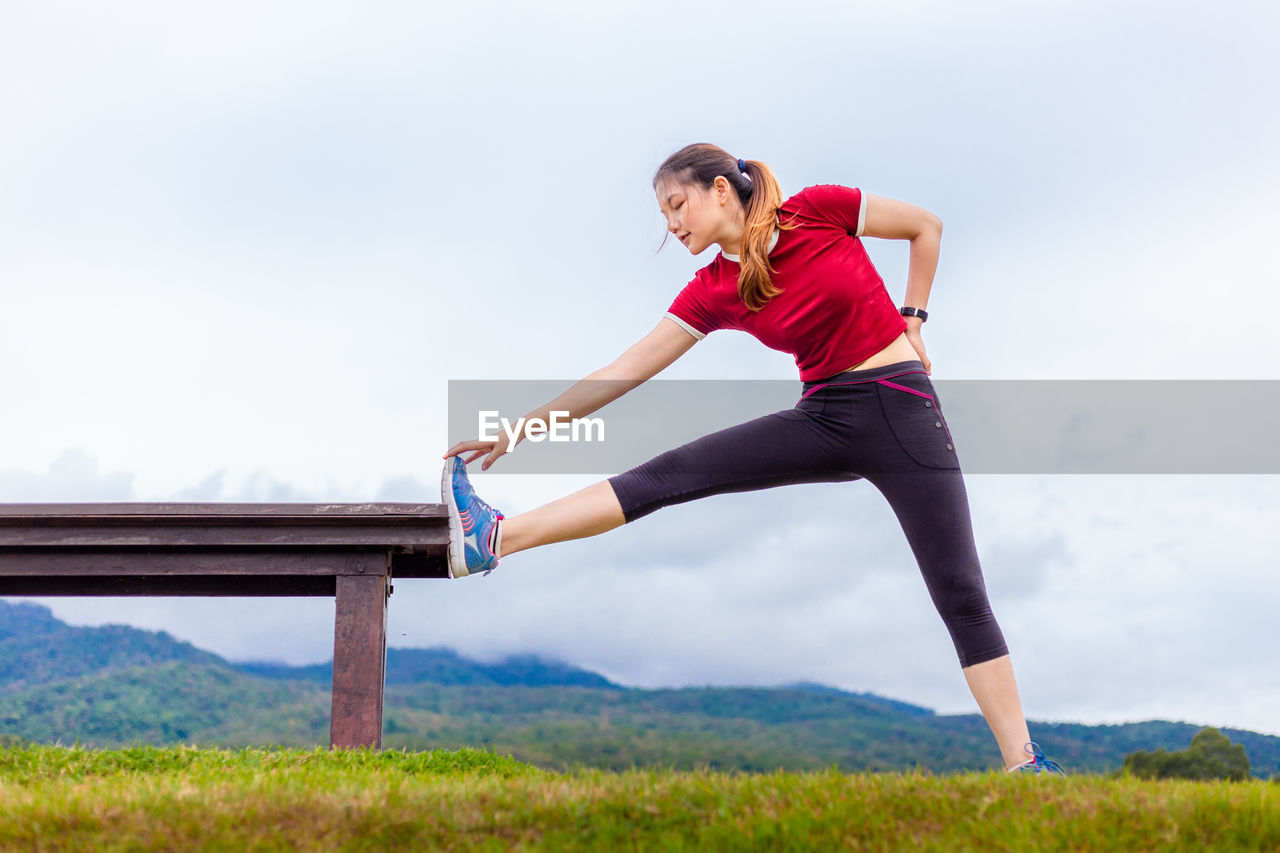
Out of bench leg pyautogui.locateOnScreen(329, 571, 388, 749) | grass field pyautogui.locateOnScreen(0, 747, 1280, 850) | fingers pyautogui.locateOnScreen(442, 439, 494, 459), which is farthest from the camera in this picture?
bench leg pyautogui.locateOnScreen(329, 571, 388, 749)

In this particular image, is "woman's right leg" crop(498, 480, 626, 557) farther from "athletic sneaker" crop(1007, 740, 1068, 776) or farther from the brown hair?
"athletic sneaker" crop(1007, 740, 1068, 776)

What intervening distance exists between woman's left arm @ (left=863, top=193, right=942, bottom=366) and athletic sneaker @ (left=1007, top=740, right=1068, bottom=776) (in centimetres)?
161

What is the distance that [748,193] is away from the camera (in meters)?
3.94

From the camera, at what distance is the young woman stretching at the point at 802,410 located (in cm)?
352

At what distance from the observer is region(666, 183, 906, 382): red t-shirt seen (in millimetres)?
3701

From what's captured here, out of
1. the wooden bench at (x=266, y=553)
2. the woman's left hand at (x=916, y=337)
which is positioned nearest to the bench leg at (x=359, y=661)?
the wooden bench at (x=266, y=553)

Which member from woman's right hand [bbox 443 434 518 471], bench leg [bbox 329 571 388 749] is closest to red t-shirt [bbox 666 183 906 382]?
woman's right hand [bbox 443 434 518 471]

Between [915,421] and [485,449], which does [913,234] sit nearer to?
[915,421]

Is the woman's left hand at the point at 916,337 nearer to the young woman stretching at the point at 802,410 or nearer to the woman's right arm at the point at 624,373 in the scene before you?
the young woman stretching at the point at 802,410

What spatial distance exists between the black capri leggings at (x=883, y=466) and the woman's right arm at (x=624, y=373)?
43cm

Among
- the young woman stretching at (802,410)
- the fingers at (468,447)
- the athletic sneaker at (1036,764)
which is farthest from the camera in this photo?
the fingers at (468,447)

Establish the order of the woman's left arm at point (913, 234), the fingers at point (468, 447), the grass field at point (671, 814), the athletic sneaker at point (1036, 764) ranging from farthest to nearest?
the woman's left arm at point (913, 234) < the fingers at point (468, 447) < the athletic sneaker at point (1036, 764) < the grass field at point (671, 814)

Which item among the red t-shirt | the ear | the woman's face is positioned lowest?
the red t-shirt

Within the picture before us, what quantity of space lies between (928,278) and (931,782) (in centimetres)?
215
